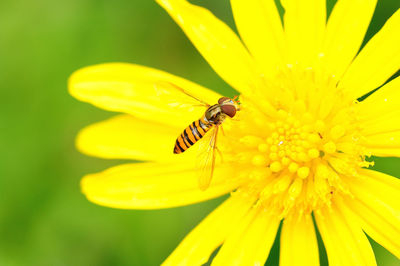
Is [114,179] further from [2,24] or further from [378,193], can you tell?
[2,24]

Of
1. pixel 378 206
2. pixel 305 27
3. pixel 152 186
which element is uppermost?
A: pixel 305 27

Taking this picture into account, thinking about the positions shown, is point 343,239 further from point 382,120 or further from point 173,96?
point 173,96

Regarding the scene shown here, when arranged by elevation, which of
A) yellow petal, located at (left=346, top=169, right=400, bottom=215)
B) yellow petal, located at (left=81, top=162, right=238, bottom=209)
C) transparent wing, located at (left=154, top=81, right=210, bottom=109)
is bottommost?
yellow petal, located at (left=346, top=169, right=400, bottom=215)

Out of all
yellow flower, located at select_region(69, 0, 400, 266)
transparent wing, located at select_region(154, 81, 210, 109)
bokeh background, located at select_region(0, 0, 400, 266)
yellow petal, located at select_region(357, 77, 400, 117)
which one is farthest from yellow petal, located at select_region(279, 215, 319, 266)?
bokeh background, located at select_region(0, 0, 400, 266)

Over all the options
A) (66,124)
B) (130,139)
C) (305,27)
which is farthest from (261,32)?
(66,124)

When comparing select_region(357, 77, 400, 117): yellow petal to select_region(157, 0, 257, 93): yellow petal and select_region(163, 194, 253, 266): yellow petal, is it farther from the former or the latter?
select_region(163, 194, 253, 266): yellow petal

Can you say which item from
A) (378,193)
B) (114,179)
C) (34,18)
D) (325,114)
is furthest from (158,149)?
(34,18)

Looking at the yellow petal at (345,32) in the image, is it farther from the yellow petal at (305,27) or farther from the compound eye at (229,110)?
the compound eye at (229,110)
